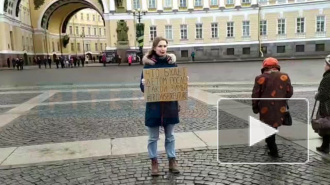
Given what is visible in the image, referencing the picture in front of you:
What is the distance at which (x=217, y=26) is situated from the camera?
1993 inches

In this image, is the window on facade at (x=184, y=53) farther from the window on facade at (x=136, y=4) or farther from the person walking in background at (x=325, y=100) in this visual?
the person walking in background at (x=325, y=100)

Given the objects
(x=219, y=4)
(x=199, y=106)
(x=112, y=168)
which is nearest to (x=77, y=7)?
(x=219, y=4)

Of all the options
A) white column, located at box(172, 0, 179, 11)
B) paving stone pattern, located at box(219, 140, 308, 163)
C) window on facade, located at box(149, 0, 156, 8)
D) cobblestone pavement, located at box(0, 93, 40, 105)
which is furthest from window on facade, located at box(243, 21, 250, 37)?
paving stone pattern, located at box(219, 140, 308, 163)

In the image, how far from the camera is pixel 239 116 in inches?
320

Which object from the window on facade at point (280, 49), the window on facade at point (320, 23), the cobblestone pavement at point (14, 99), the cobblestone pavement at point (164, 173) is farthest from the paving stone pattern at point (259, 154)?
the window on facade at point (320, 23)

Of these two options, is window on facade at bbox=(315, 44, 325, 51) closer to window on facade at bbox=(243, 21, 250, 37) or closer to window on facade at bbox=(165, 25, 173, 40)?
window on facade at bbox=(243, 21, 250, 37)

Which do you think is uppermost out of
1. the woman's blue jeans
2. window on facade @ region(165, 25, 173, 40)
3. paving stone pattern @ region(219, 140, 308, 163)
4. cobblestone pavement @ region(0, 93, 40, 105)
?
window on facade @ region(165, 25, 173, 40)

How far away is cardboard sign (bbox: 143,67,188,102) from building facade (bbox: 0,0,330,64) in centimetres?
4475

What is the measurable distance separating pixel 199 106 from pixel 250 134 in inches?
143

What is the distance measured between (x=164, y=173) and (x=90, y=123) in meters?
3.98

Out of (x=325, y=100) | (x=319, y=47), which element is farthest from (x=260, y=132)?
(x=319, y=47)

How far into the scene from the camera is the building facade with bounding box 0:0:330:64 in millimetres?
47000

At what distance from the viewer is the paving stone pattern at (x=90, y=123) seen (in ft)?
22.6

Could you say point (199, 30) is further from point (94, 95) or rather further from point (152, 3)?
point (94, 95)
